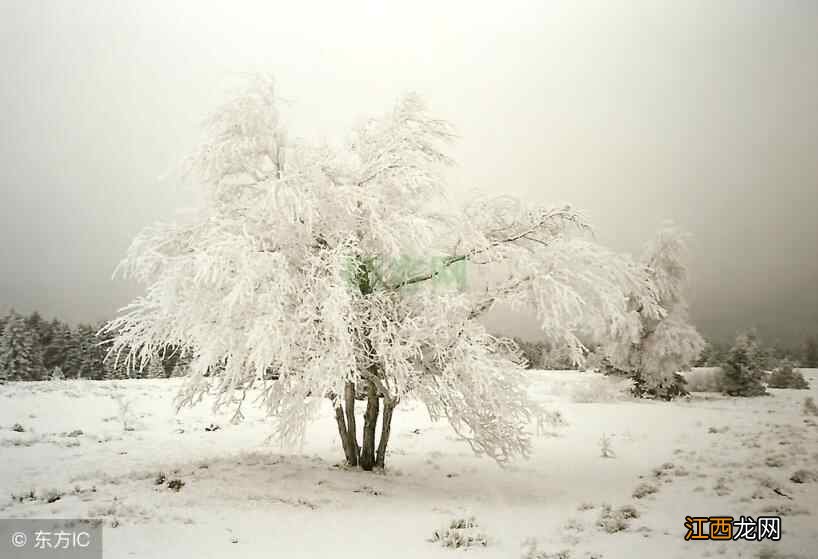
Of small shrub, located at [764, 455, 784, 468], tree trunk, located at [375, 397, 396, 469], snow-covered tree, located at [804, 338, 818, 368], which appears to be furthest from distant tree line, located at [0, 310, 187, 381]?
snow-covered tree, located at [804, 338, 818, 368]

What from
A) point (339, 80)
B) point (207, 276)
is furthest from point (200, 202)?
point (339, 80)

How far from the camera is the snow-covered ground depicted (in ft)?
23.7

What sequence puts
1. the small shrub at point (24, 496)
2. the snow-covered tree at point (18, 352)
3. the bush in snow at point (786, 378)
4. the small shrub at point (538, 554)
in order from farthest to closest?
1. the snow-covered tree at point (18, 352)
2. the bush in snow at point (786, 378)
3. the small shrub at point (24, 496)
4. the small shrub at point (538, 554)

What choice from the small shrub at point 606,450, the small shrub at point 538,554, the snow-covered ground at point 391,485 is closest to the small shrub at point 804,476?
the snow-covered ground at point 391,485

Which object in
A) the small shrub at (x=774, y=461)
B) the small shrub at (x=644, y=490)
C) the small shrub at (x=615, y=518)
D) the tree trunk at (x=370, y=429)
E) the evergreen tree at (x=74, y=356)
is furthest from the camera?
the evergreen tree at (x=74, y=356)

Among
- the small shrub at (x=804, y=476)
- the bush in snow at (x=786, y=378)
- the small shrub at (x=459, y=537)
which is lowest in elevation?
the small shrub at (x=459, y=537)

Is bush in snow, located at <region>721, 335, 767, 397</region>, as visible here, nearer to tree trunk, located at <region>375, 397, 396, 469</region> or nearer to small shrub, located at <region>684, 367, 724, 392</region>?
small shrub, located at <region>684, 367, 724, 392</region>

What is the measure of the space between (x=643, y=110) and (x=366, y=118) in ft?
68.5

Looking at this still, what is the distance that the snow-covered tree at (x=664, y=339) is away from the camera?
91.1 ft

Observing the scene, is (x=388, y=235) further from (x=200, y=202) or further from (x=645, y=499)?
(x=645, y=499)

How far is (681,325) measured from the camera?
Answer: 28391mm

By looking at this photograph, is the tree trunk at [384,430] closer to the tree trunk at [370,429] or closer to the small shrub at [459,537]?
the tree trunk at [370,429]

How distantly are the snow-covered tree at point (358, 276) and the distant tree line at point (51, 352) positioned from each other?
33.6 meters

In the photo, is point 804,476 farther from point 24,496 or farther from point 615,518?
point 24,496
